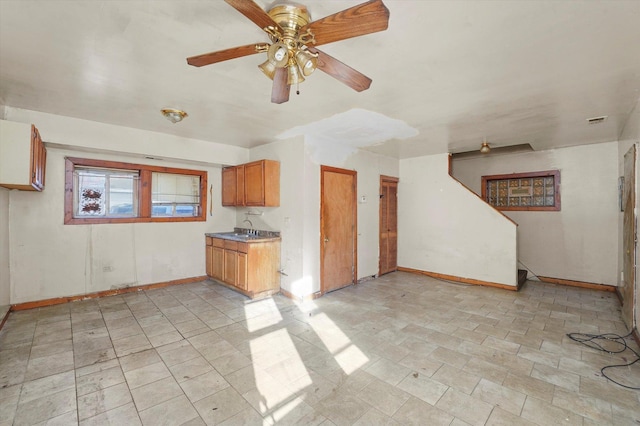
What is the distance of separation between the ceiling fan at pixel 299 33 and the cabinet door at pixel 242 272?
118 inches

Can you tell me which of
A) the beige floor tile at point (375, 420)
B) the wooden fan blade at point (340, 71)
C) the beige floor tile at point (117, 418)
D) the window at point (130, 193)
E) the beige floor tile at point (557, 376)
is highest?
the wooden fan blade at point (340, 71)

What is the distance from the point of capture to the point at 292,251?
14.7 ft

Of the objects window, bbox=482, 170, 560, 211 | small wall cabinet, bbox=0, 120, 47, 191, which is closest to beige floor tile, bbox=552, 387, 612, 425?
window, bbox=482, 170, 560, 211

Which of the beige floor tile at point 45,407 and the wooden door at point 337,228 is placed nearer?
the beige floor tile at point 45,407

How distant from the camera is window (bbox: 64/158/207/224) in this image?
4219 millimetres

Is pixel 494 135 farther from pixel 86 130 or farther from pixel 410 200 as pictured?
pixel 86 130

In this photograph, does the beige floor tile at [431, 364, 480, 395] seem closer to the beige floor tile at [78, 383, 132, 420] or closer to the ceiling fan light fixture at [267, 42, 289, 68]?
the beige floor tile at [78, 383, 132, 420]

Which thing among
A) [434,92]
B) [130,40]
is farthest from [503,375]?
[130,40]

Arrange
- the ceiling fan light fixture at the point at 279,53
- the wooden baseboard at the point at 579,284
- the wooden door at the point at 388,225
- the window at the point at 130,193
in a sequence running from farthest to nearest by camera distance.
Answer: the wooden door at the point at 388,225 < the wooden baseboard at the point at 579,284 < the window at the point at 130,193 < the ceiling fan light fixture at the point at 279,53

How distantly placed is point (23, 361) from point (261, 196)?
3163mm

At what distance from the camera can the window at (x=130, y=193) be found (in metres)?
4.22

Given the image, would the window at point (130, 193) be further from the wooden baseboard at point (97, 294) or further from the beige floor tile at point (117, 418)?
the beige floor tile at point (117, 418)

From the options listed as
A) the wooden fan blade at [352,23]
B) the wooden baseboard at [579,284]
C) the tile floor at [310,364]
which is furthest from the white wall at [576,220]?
the wooden fan blade at [352,23]

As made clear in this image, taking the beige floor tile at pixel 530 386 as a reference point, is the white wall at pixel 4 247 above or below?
above
